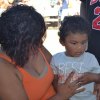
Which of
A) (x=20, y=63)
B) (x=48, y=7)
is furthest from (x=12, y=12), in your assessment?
(x=48, y=7)

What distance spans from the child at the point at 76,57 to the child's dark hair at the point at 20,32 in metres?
0.53

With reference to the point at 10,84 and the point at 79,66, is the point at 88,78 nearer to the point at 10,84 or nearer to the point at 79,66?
the point at 79,66

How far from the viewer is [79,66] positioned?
2.59m

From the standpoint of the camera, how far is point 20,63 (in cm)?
203

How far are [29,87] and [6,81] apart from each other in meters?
0.20

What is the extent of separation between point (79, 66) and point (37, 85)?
0.54 meters

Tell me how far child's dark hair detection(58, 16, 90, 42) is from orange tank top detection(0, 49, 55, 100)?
0.40 m

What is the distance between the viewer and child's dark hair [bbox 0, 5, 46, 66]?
195 cm

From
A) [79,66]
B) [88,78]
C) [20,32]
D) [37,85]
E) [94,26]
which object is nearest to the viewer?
[20,32]

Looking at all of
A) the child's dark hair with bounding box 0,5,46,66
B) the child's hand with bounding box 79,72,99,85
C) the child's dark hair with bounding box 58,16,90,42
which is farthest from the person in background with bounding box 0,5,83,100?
the child's dark hair with bounding box 58,16,90,42

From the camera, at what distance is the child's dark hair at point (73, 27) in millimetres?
2572

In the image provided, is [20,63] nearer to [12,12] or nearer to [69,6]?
[12,12]

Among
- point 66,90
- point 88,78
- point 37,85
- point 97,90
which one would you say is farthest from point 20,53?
point 97,90

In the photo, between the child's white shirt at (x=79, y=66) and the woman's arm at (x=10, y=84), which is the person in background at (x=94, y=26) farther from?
the woman's arm at (x=10, y=84)
